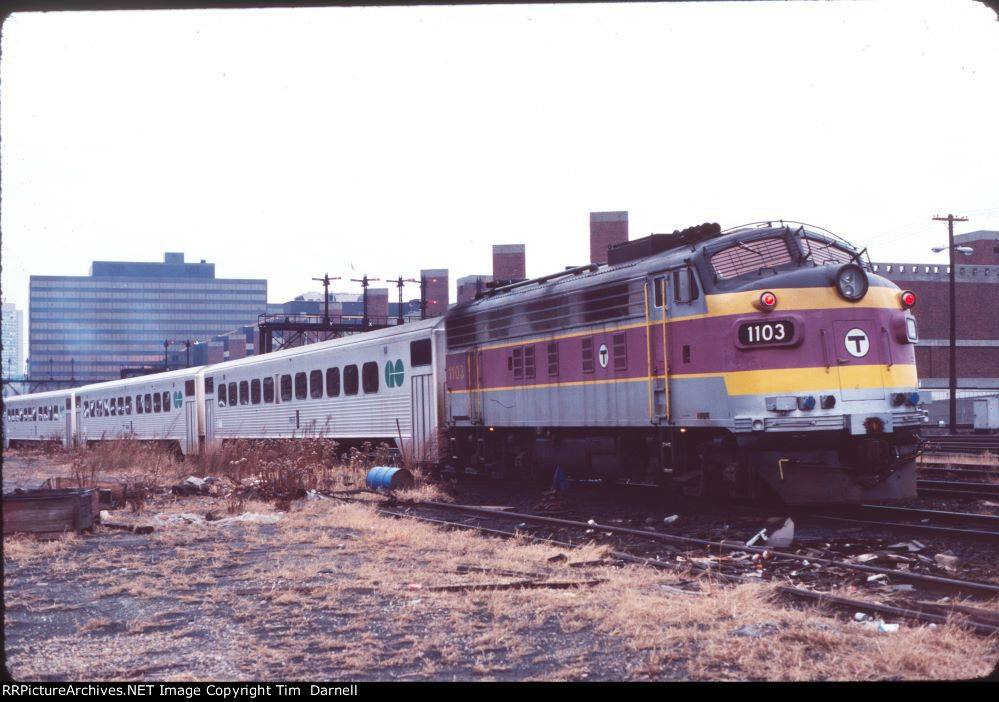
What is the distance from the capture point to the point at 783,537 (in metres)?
10.1

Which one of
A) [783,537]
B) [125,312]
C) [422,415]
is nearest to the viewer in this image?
[783,537]

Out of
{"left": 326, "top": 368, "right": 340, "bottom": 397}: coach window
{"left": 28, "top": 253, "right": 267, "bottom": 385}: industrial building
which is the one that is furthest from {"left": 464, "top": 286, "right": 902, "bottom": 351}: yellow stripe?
{"left": 28, "top": 253, "right": 267, "bottom": 385}: industrial building

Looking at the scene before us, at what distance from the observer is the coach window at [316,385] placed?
22.8 m

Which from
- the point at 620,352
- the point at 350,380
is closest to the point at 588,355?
the point at 620,352

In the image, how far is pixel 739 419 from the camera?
11406 mm

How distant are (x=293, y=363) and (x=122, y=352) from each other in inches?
5218

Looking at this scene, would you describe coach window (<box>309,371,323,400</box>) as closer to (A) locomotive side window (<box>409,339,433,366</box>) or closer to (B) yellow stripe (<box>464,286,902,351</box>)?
(A) locomotive side window (<box>409,339,433,366</box>)

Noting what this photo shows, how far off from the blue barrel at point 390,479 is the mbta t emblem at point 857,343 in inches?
331

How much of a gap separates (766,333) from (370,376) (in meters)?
11.3

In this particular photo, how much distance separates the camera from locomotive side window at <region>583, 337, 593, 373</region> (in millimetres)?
14273

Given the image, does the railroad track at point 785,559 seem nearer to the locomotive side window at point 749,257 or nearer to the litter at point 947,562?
the litter at point 947,562

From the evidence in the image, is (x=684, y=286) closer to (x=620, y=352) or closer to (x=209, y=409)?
(x=620, y=352)
